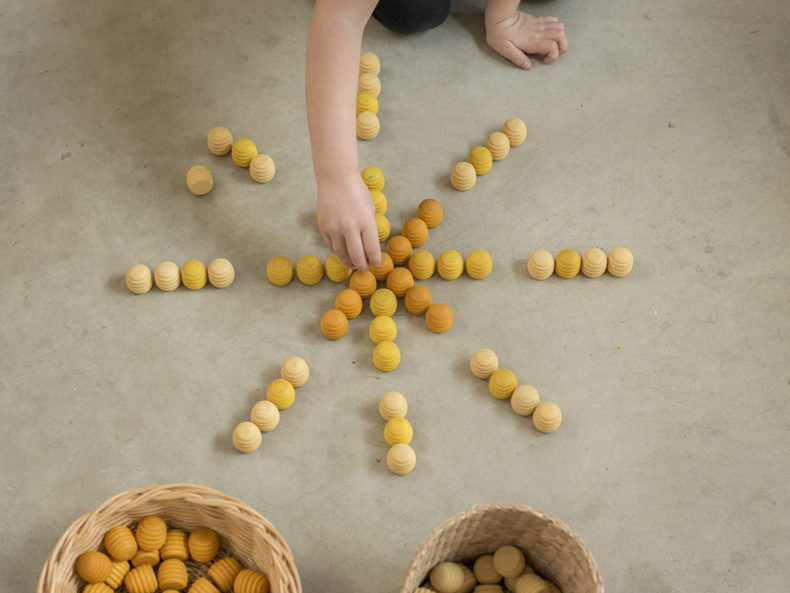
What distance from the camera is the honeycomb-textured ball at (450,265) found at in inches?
53.3

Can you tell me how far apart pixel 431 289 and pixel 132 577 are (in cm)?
62

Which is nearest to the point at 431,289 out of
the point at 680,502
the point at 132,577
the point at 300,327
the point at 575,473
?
the point at 300,327

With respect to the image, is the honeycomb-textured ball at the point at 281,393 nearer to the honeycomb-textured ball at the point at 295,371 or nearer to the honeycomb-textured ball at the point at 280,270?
the honeycomb-textured ball at the point at 295,371

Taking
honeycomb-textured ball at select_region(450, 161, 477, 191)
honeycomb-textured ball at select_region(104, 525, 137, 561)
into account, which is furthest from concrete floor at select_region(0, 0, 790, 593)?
honeycomb-textured ball at select_region(104, 525, 137, 561)

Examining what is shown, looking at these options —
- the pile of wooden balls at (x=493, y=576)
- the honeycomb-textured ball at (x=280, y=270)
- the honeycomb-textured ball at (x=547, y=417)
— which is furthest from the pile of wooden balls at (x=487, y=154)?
the pile of wooden balls at (x=493, y=576)

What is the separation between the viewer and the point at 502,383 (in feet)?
4.09

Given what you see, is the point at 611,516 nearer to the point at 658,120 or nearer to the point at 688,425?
the point at 688,425

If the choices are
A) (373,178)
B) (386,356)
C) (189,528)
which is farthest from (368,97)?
(189,528)

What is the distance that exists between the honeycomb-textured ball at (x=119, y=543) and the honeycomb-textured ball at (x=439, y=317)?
537 millimetres

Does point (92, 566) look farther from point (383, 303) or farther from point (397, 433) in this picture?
point (383, 303)

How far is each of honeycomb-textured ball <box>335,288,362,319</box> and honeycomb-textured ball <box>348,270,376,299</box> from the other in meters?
0.01

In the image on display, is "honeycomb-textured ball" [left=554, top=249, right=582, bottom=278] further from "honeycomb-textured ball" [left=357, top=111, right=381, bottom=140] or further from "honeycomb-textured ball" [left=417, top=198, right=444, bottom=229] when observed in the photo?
"honeycomb-textured ball" [left=357, top=111, right=381, bottom=140]

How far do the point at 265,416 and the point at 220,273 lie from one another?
27 cm

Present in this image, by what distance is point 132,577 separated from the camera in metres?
1.08
